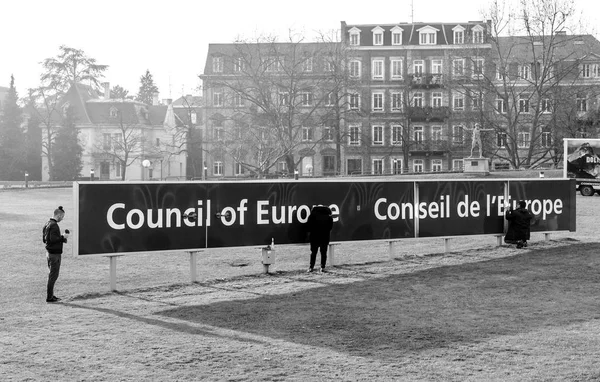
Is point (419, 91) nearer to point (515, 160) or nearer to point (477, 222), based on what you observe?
point (515, 160)

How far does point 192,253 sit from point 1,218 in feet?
71.7

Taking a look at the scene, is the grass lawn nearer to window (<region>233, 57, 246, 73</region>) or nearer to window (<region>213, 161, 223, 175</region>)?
window (<region>233, 57, 246, 73</region>)

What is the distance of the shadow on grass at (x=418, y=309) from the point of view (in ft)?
44.0

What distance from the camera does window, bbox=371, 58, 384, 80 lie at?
83750 millimetres

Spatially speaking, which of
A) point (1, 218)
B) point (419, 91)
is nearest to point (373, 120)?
point (419, 91)

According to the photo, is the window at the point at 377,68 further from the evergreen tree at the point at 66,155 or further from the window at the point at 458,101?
the evergreen tree at the point at 66,155

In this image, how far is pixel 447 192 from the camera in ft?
81.9

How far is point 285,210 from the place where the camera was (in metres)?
22.0

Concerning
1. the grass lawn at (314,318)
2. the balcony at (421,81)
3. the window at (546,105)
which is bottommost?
the grass lawn at (314,318)

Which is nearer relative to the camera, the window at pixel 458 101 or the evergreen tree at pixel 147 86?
the window at pixel 458 101

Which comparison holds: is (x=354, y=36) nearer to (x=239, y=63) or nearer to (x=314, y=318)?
(x=239, y=63)

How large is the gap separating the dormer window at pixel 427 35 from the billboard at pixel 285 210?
58.0 m

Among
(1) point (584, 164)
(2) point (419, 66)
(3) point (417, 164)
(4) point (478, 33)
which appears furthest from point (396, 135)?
(1) point (584, 164)

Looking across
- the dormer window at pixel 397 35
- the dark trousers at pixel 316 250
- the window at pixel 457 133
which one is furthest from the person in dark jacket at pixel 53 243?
the dormer window at pixel 397 35
